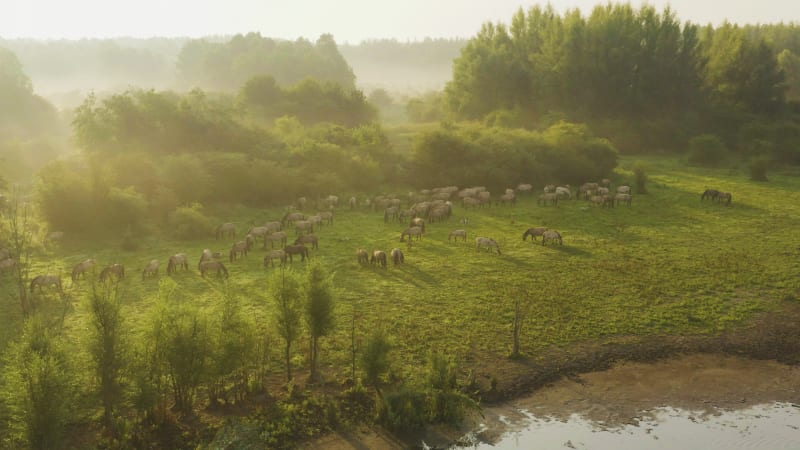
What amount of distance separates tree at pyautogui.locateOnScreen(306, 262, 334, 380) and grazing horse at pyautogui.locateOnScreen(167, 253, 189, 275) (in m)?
12.5

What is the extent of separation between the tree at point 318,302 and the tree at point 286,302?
0.30 metres

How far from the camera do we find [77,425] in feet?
46.6

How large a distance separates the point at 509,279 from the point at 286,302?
11835 millimetres

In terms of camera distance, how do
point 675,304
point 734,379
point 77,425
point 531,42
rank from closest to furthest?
point 77,425 → point 734,379 → point 675,304 → point 531,42

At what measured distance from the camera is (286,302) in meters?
15.8

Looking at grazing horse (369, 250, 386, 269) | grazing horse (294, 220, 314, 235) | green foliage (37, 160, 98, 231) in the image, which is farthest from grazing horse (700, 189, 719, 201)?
green foliage (37, 160, 98, 231)

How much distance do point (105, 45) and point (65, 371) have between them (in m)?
159

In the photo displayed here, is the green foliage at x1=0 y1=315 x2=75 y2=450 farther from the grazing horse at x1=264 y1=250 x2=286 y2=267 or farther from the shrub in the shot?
the shrub

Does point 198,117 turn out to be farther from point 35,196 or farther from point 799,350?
point 799,350

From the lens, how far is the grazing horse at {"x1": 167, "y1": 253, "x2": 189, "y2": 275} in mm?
25922

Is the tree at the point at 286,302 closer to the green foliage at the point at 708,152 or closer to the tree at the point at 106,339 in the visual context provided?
the tree at the point at 106,339

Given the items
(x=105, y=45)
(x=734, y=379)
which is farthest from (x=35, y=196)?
(x=105, y=45)

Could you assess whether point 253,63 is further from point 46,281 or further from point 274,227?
point 46,281

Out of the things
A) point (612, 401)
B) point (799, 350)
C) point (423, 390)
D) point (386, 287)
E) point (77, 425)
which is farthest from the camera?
point (386, 287)
